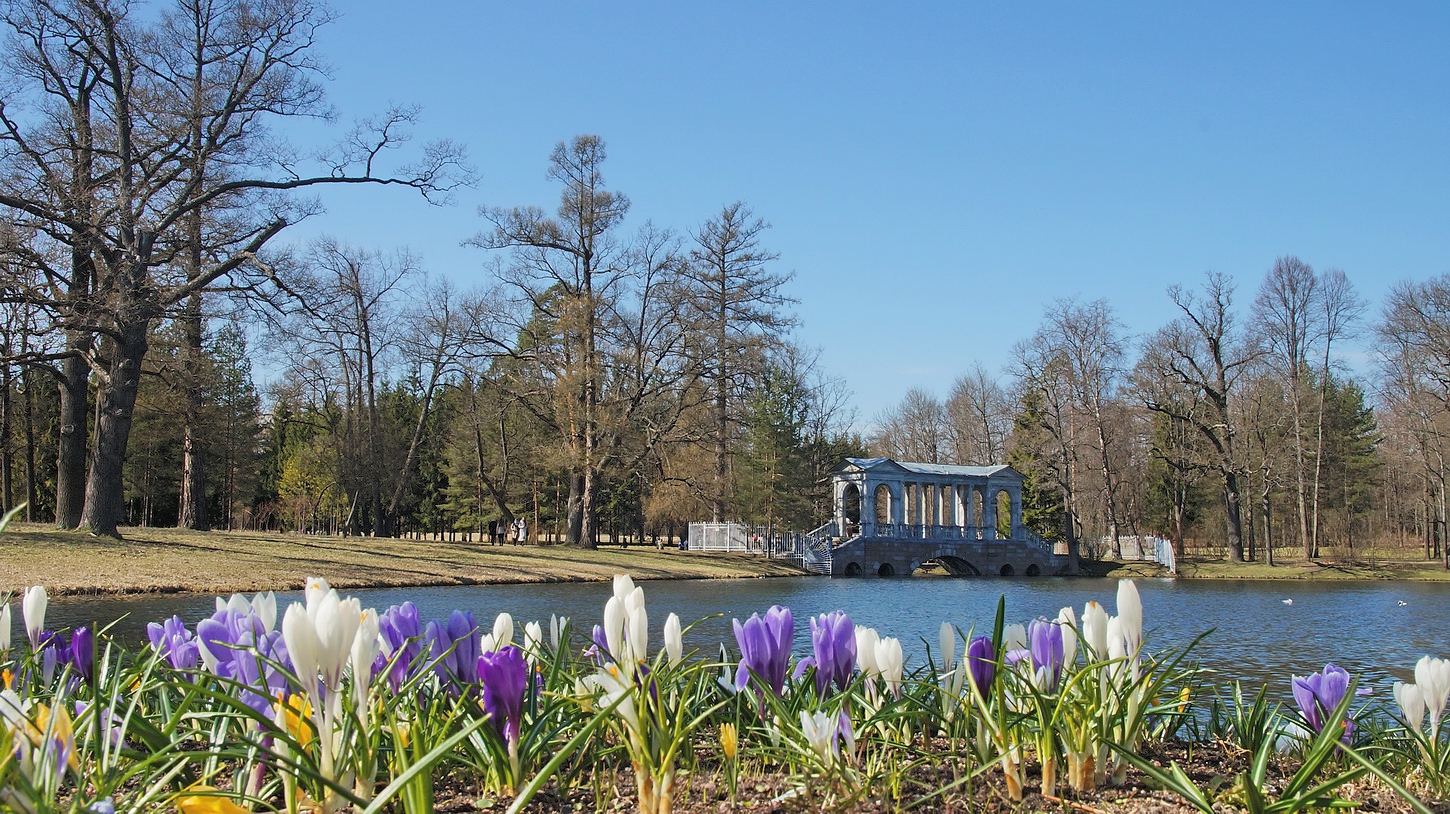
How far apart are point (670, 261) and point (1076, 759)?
3265cm

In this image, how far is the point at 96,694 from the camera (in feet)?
7.12

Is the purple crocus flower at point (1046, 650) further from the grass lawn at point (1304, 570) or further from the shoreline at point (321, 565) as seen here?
the grass lawn at point (1304, 570)

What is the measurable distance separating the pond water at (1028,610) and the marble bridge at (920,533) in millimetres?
6258

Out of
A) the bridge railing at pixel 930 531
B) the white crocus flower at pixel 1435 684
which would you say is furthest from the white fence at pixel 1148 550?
the white crocus flower at pixel 1435 684

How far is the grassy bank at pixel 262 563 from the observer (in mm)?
16281

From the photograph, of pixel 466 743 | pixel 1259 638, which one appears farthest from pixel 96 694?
pixel 1259 638

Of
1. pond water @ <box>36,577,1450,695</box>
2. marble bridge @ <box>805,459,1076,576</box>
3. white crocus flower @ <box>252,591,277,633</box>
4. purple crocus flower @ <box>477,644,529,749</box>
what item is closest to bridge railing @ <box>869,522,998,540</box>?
marble bridge @ <box>805,459,1076,576</box>

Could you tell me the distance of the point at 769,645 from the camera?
8.49 ft

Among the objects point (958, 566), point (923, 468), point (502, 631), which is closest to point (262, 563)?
point (502, 631)

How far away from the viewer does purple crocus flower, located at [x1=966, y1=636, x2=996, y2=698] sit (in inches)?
103

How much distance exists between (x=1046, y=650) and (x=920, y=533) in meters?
38.6

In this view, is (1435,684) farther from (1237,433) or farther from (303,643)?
(1237,433)

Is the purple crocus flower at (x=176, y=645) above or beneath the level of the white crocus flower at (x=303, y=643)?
beneath

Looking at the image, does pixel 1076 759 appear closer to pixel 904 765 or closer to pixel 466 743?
pixel 904 765
